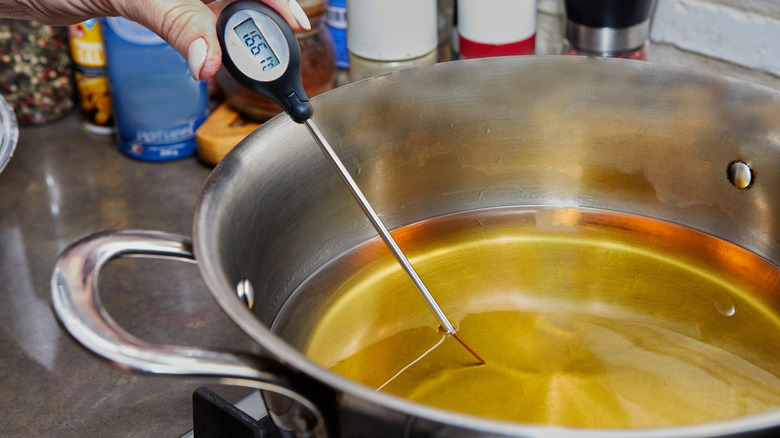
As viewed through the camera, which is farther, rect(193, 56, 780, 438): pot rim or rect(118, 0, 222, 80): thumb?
rect(118, 0, 222, 80): thumb

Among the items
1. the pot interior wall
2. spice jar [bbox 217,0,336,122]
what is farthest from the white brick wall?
spice jar [bbox 217,0,336,122]

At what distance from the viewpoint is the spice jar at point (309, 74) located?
2.63ft

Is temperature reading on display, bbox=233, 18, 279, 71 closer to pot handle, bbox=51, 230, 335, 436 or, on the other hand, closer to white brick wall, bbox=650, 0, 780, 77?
pot handle, bbox=51, 230, 335, 436

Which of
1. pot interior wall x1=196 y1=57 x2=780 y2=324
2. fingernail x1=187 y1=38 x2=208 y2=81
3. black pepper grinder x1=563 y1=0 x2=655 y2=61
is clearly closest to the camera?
fingernail x1=187 y1=38 x2=208 y2=81

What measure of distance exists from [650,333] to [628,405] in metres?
0.08

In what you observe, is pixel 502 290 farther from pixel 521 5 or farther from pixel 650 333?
pixel 521 5

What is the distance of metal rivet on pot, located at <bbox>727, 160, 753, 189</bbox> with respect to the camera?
1.98 feet

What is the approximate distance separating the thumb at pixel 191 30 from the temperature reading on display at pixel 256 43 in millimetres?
17

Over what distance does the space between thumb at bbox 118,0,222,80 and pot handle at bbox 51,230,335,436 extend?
0.14 m

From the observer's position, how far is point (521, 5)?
74 centimetres

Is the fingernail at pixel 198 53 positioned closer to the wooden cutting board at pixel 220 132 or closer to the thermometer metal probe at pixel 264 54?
the thermometer metal probe at pixel 264 54

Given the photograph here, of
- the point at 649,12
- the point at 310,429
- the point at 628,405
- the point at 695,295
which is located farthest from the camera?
the point at 649,12

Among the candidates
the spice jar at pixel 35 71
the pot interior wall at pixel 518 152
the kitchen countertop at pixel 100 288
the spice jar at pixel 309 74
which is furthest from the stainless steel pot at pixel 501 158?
the spice jar at pixel 35 71

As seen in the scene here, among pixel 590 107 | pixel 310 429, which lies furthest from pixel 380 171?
pixel 310 429
